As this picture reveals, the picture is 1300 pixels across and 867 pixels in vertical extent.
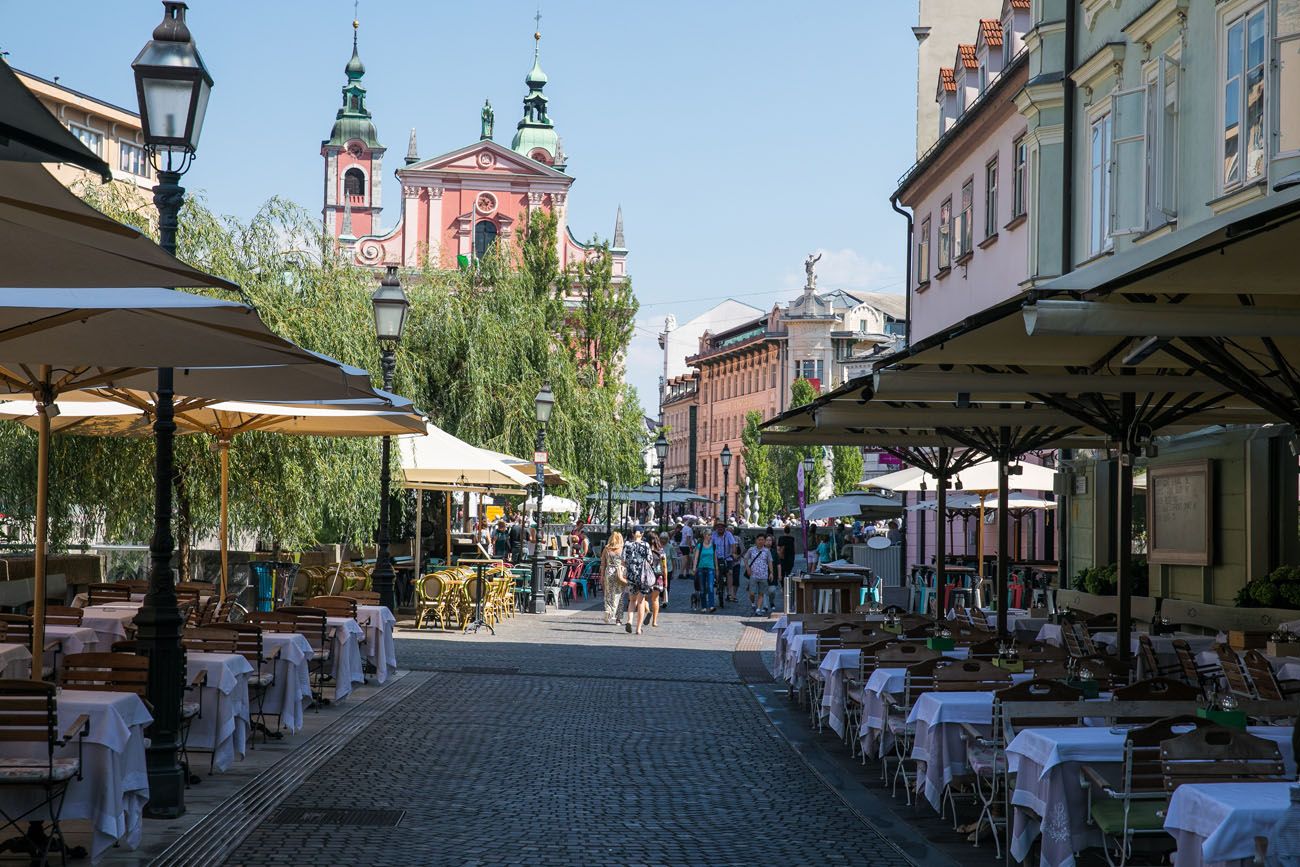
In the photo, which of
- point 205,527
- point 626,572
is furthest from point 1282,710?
point 626,572

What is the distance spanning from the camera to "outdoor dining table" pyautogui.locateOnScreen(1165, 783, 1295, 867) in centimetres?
629

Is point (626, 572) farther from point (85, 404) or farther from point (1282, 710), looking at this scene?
point (1282, 710)

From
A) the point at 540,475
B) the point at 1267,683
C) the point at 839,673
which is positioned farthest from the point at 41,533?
the point at 540,475

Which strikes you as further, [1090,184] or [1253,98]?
[1090,184]

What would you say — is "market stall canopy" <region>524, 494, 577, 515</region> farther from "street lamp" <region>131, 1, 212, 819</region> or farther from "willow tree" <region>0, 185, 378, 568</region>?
"street lamp" <region>131, 1, 212, 819</region>

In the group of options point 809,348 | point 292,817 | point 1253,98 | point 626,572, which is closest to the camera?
point 292,817

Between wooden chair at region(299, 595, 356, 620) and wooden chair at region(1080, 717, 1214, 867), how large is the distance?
979cm

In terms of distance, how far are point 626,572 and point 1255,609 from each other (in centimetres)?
1255

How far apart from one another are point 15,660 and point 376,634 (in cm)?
639

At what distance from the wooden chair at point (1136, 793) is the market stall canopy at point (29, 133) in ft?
18.2

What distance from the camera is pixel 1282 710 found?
9.53 metres

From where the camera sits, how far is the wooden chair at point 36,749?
797 cm

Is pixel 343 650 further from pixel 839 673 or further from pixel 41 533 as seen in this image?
pixel 41 533

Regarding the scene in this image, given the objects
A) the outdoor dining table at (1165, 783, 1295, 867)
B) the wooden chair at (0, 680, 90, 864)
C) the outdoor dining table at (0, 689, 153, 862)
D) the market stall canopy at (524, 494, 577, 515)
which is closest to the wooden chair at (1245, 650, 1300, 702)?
the outdoor dining table at (1165, 783, 1295, 867)
